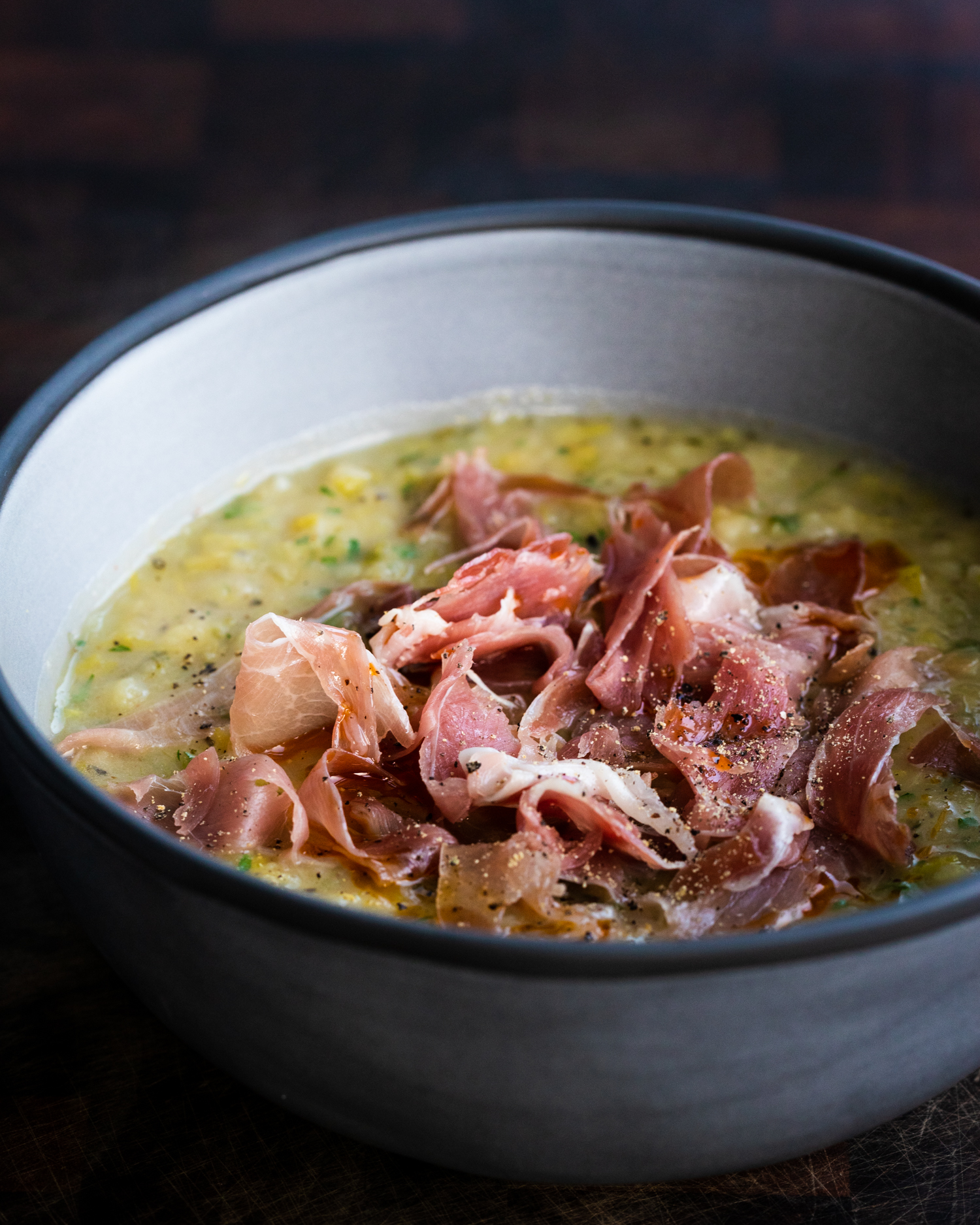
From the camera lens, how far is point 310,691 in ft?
7.00

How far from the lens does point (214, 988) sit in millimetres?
1561

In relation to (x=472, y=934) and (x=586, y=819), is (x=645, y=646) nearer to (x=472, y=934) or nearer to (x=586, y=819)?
(x=586, y=819)

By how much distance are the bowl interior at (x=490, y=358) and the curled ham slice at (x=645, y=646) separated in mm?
777

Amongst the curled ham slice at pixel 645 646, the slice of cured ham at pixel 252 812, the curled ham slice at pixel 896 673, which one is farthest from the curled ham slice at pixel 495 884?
the curled ham slice at pixel 896 673

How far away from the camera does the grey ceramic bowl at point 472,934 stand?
1.39 m

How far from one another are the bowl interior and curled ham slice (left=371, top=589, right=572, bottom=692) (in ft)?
2.02

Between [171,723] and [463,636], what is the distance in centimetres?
49

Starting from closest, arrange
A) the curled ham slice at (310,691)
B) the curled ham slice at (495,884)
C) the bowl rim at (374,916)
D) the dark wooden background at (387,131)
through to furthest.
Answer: the bowl rim at (374,916), the curled ham slice at (495,884), the curled ham slice at (310,691), the dark wooden background at (387,131)

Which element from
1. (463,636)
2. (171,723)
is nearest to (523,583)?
(463,636)

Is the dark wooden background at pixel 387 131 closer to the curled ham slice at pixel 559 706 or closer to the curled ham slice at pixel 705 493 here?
Result: the curled ham slice at pixel 559 706

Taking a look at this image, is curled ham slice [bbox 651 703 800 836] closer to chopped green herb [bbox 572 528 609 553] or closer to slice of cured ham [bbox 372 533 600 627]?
slice of cured ham [bbox 372 533 600 627]

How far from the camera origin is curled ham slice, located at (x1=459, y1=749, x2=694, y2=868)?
6.30ft

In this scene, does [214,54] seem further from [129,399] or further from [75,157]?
[129,399]

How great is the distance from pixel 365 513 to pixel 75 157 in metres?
2.25
